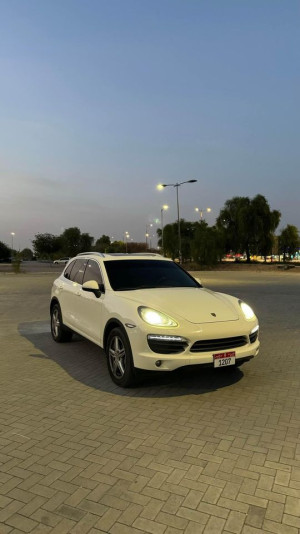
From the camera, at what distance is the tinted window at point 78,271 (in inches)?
264

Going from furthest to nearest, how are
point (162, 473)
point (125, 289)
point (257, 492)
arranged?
point (125, 289), point (162, 473), point (257, 492)

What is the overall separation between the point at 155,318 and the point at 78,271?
9.03 feet

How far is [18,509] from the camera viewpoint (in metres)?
2.63

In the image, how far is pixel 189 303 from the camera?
4879 millimetres

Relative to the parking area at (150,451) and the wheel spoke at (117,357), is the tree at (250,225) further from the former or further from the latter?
the wheel spoke at (117,357)

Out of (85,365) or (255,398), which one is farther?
(85,365)

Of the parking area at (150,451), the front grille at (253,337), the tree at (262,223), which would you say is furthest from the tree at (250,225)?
the front grille at (253,337)

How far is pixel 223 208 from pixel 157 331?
51.7 meters

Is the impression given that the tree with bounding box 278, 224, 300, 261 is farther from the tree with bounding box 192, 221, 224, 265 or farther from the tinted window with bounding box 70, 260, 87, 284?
the tinted window with bounding box 70, 260, 87, 284

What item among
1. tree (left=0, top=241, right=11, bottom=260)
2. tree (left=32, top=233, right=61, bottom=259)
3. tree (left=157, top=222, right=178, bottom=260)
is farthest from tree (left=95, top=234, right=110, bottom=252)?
tree (left=157, top=222, right=178, bottom=260)

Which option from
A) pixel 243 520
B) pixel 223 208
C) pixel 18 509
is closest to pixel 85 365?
pixel 18 509

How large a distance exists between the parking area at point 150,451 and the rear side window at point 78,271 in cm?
145

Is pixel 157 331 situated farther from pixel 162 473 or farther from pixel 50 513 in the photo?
pixel 50 513

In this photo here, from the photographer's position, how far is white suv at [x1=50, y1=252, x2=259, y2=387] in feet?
14.4
